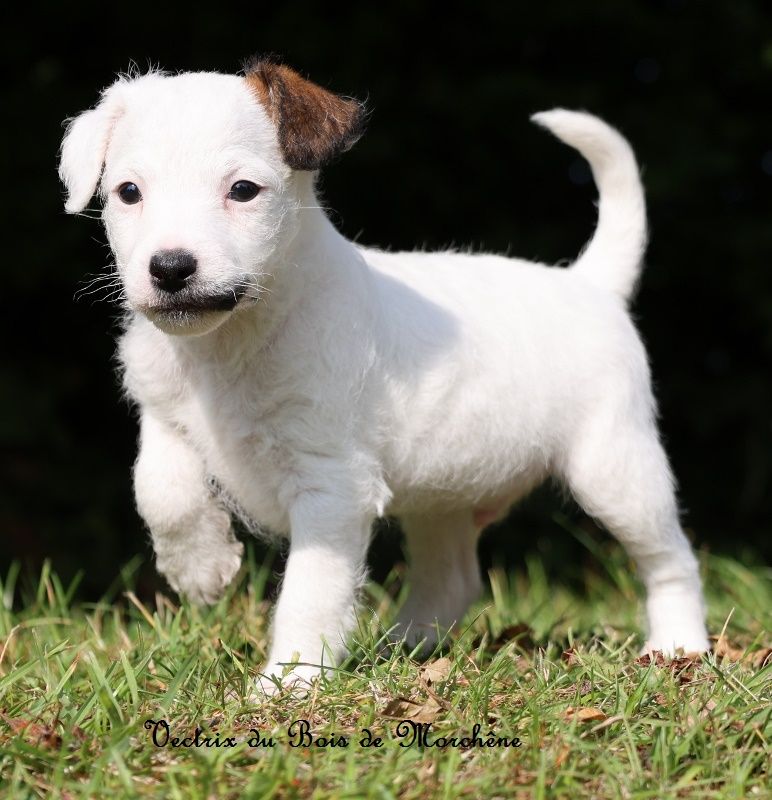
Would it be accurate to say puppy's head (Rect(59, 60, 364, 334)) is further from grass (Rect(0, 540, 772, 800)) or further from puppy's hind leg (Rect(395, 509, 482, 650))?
puppy's hind leg (Rect(395, 509, 482, 650))

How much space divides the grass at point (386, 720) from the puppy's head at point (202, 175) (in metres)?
1.23

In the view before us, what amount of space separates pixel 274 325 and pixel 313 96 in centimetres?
81

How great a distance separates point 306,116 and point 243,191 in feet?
1.23

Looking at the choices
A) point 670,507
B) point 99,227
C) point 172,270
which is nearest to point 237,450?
point 172,270

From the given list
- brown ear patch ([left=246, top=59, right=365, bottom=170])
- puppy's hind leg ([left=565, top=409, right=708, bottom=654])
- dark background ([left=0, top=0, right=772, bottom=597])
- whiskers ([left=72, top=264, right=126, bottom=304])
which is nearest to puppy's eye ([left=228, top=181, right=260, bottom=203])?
brown ear patch ([left=246, top=59, right=365, bottom=170])

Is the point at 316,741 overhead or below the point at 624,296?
below

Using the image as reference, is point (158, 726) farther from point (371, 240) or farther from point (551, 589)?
point (371, 240)

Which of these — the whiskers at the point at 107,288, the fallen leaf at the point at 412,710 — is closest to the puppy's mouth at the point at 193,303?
the whiskers at the point at 107,288

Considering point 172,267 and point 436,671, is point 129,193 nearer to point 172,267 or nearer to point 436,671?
point 172,267

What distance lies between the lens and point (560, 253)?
29.0ft

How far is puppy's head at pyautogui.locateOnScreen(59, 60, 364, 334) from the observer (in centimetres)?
351

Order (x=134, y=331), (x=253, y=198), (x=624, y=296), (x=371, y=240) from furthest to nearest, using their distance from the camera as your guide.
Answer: (x=371, y=240), (x=624, y=296), (x=134, y=331), (x=253, y=198)

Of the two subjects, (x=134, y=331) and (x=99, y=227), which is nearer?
(x=134, y=331)

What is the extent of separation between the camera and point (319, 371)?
408 centimetres
